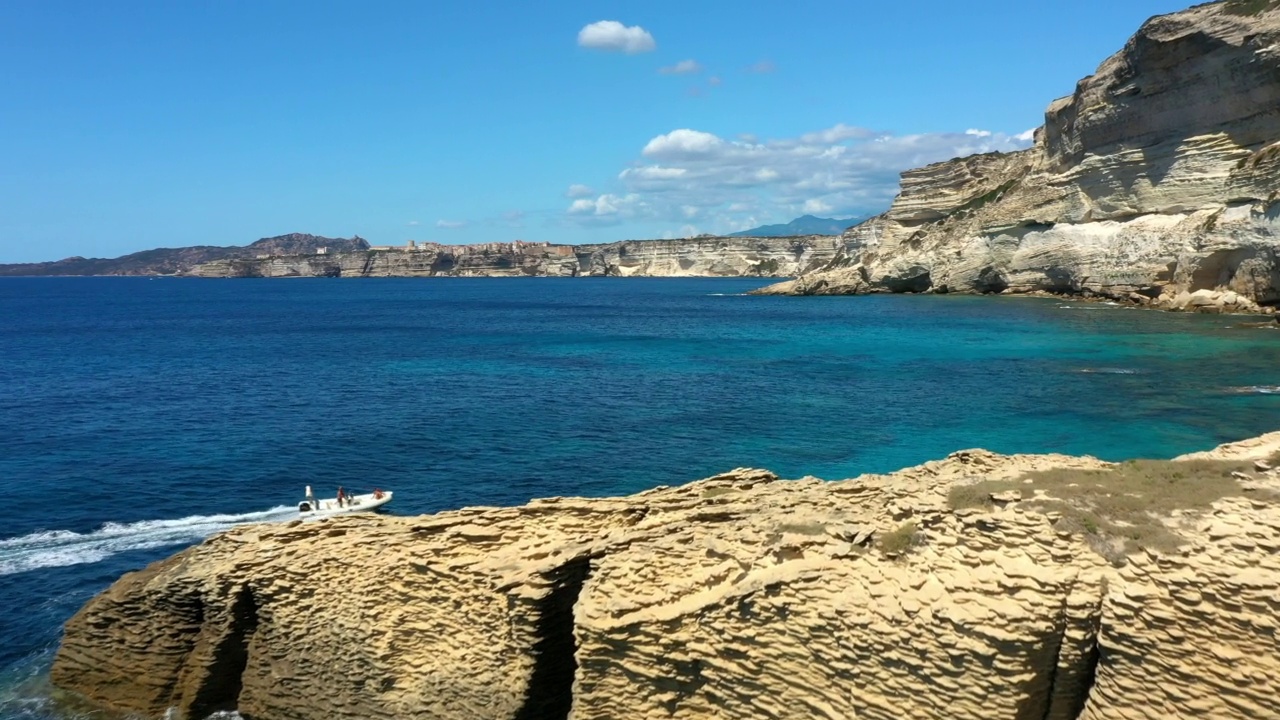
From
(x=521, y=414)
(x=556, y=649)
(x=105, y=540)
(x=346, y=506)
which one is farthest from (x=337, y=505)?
(x=556, y=649)

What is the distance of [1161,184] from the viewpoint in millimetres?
67438

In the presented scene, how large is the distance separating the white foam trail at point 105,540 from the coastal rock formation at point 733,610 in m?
7.40

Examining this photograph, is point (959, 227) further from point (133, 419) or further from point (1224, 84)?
point (133, 419)

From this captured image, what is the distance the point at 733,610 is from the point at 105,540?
65.6 feet

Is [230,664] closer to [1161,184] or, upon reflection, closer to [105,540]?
[105,540]

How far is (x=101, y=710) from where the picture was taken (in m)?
15.7

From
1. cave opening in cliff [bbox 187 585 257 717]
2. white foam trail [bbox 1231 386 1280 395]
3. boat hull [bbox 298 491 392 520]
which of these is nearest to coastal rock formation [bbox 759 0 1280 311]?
white foam trail [bbox 1231 386 1280 395]

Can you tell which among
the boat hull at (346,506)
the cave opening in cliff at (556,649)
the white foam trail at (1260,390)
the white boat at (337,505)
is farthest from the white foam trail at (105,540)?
the white foam trail at (1260,390)

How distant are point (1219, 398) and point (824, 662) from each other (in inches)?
1210

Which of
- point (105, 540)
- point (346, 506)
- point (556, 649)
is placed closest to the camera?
point (556, 649)

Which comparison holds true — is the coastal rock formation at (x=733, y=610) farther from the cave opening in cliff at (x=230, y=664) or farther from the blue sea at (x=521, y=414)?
the blue sea at (x=521, y=414)

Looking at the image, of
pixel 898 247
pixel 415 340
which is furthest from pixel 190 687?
pixel 898 247

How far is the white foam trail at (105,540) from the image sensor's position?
22531 mm

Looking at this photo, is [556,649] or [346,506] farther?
[346,506]
